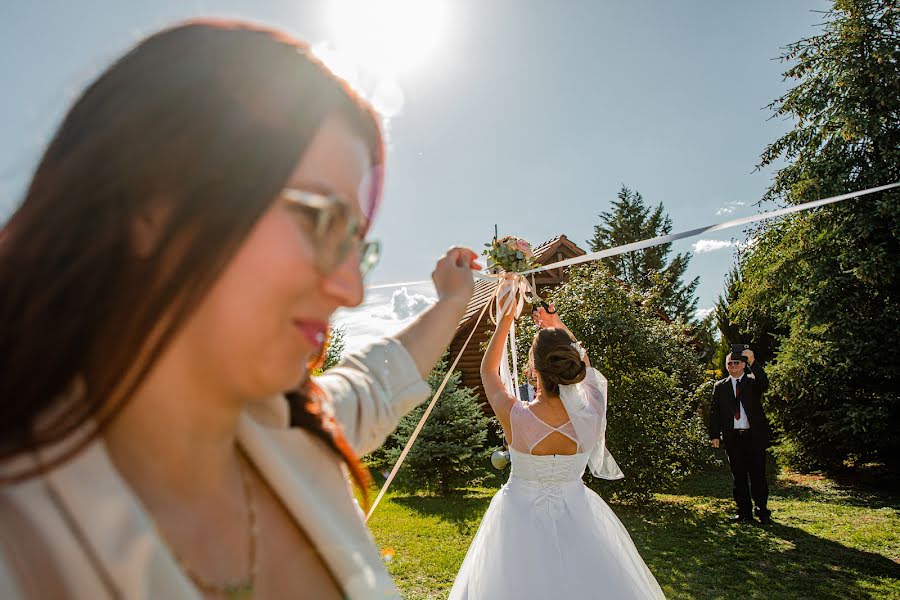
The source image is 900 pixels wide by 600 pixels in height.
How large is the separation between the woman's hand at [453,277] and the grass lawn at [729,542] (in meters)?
3.27

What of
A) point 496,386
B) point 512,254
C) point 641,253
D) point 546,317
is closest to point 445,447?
point 546,317

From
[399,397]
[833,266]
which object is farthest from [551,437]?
[833,266]

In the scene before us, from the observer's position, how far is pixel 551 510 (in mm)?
4254

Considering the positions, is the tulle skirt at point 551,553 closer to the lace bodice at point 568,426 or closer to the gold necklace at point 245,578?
the lace bodice at point 568,426

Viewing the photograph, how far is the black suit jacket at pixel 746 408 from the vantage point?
852cm

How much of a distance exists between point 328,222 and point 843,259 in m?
13.3

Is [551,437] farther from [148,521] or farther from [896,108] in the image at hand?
[896,108]

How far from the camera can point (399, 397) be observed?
153 centimetres

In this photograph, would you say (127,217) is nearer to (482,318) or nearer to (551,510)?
(551,510)

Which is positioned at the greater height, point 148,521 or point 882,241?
point 882,241

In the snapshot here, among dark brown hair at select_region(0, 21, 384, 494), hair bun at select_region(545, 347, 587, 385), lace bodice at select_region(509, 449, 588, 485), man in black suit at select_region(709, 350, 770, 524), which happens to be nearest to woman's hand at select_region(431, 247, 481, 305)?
dark brown hair at select_region(0, 21, 384, 494)

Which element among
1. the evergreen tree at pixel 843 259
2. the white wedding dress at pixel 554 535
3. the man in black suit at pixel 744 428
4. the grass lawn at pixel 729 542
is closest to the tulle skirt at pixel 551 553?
the white wedding dress at pixel 554 535

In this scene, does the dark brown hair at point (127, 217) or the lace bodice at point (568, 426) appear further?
the lace bodice at point (568, 426)

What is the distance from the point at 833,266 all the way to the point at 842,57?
4588 millimetres
